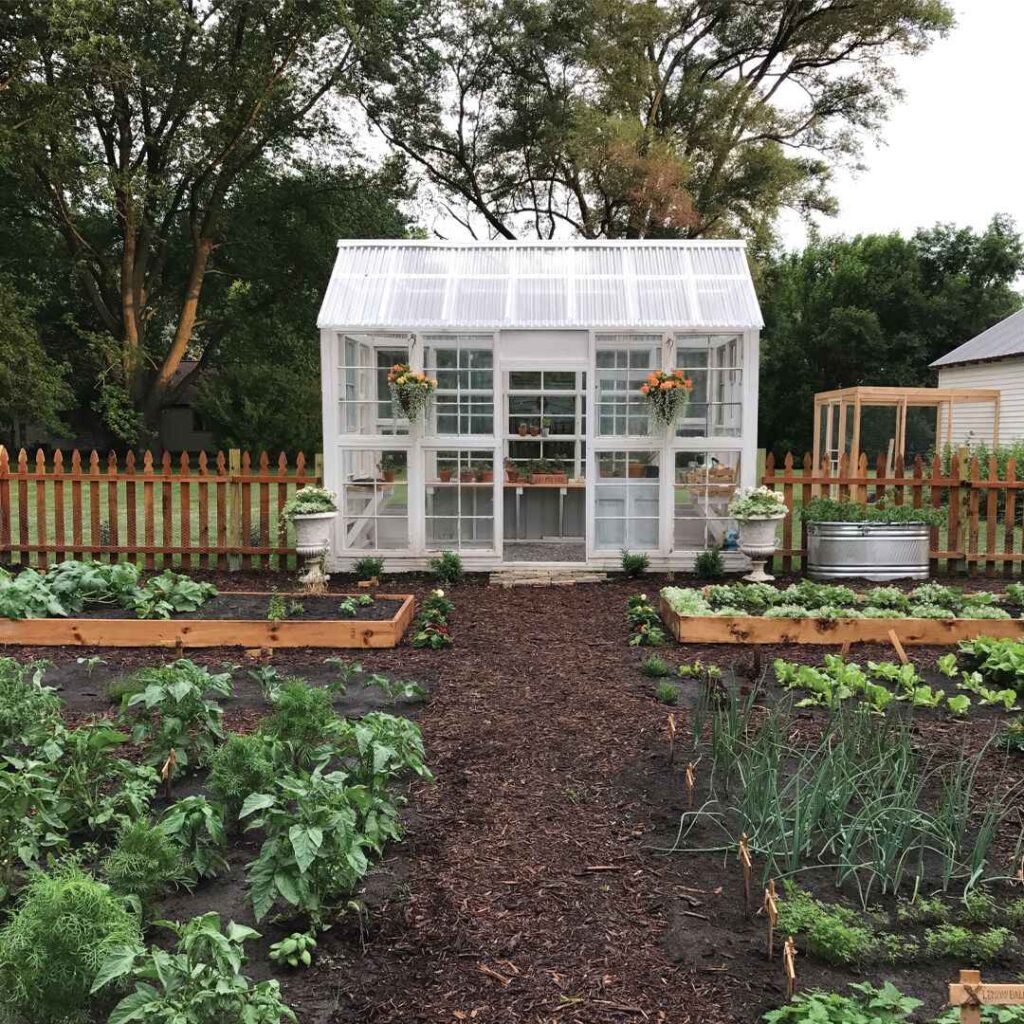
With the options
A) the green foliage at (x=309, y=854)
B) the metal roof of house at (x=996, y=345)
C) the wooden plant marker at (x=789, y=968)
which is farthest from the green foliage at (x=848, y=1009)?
the metal roof of house at (x=996, y=345)

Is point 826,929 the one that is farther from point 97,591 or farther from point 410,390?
point 410,390

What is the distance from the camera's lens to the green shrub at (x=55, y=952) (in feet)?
6.97

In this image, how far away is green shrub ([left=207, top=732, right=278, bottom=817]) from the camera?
329cm

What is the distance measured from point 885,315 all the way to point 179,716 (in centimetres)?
2683

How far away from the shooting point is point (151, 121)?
67.7 ft

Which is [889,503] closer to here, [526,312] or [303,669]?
[526,312]

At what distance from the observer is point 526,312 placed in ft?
32.2

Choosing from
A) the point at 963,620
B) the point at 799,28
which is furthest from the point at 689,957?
the point at 799,28

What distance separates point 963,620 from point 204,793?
530cm

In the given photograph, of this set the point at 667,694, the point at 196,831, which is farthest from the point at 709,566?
the point at 196,831

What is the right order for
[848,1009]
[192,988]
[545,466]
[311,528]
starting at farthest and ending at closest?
[545,466], [311,528], [848,1009], [192,988]

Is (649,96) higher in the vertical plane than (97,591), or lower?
higher

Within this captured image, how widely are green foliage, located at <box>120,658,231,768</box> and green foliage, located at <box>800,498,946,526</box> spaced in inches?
274

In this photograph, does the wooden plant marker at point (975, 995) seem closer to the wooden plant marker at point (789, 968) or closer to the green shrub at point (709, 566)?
the wooden plant marker at point (789, 968)
